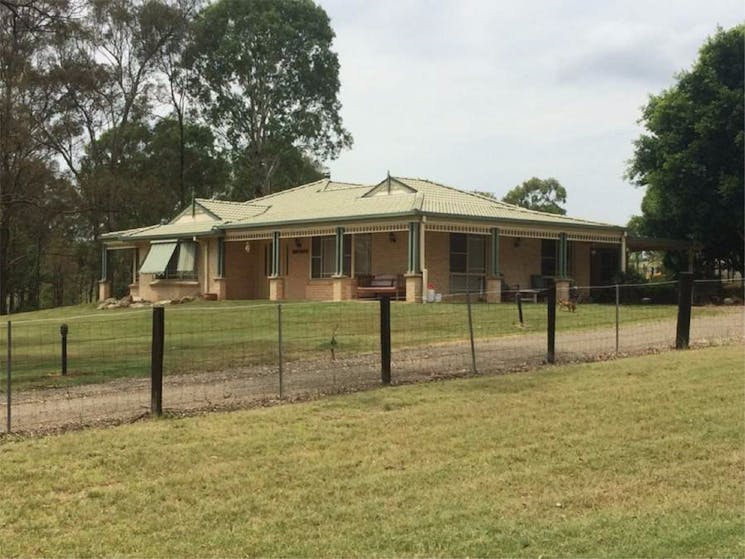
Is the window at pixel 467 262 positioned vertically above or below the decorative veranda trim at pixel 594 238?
below

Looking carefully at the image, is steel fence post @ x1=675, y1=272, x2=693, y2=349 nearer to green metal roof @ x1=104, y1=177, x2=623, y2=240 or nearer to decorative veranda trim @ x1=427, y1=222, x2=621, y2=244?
green metal roof @ x1=104, y1=177, x2=623, y2=240

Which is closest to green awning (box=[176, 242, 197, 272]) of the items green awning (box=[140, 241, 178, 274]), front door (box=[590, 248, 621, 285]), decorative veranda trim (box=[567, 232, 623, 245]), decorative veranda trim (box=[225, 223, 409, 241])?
green awning (box=[140, 241, 178, 274])

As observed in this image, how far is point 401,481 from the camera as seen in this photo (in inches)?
217

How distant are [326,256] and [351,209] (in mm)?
2267

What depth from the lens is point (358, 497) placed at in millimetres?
5215

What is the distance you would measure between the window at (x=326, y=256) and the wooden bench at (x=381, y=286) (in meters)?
1.40

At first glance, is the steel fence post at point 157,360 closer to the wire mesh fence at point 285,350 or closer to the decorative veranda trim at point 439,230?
the wire mesh fence at point 285,350

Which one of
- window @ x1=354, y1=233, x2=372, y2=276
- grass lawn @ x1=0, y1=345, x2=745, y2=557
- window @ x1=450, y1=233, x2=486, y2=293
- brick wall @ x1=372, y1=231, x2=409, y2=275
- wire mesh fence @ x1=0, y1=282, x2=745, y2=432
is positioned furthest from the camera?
window @ x1=354, y1=233, x2=372, y2=276

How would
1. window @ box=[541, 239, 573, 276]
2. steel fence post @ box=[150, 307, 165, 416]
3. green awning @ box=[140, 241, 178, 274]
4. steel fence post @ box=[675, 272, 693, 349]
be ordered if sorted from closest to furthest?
1. steel fence post @ box=[150, 307, 165, 416]
2. steel fence post @ box=[675, 272, 693, 349]
3. window @ box=[541, 239, 573, 276]
4. green awning @ box=[140, 241, 178, 274]

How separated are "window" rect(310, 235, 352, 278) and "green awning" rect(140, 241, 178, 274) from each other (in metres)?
6.67

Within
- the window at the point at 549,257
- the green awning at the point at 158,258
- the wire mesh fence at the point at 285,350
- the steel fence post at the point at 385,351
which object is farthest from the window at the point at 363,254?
the steel fence post at the point at 385,351

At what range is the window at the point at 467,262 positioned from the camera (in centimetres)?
2678

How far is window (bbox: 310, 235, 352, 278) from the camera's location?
27.7 meters

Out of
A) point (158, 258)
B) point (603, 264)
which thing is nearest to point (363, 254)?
point (158, 258)
